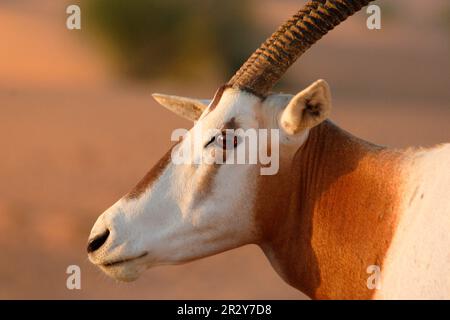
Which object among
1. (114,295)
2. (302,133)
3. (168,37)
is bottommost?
(114,295)

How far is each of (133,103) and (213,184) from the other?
19.7 m

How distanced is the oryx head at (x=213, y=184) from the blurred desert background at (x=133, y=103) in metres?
6.97

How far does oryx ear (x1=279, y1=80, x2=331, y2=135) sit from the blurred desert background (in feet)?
23.7

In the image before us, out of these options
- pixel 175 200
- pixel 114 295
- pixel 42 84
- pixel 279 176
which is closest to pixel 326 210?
pixel 279 176

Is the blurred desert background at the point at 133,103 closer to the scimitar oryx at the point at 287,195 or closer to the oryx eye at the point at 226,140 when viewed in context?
the scimitar oryx at the point at 287,195

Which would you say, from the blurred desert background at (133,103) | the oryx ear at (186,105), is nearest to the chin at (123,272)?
the oryx ear at (186,105)

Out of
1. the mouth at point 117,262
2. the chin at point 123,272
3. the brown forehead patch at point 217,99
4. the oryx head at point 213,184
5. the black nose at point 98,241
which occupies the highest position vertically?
the brown forehead patch at point 217,99

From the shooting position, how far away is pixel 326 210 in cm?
507

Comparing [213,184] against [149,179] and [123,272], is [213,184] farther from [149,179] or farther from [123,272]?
[123,272]

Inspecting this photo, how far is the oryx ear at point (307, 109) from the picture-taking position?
4.87 metres

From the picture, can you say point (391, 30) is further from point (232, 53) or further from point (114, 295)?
point (114, 295)

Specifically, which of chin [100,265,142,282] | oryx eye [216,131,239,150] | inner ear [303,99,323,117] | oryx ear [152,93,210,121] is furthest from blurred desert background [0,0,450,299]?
inner ear [303,99,323,117]
